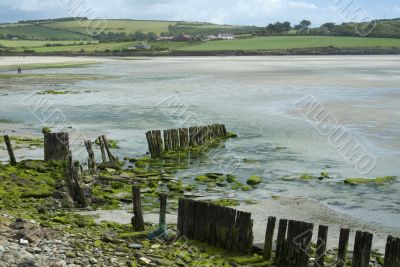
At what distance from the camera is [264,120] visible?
3838 centimetres

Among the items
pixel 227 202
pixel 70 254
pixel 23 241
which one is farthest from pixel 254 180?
pixel 23 241

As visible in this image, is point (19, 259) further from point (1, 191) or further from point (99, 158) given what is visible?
point (99, 158)

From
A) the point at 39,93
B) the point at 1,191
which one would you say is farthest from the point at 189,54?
the point at 1,191

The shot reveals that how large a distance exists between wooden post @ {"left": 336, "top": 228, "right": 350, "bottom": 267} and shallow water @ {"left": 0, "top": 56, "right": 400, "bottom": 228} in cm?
524

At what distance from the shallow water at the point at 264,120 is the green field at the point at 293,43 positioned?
97289 mm

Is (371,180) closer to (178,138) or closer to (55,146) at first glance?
(178,138)

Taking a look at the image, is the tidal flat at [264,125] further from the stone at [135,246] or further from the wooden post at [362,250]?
the stone at [135,246]

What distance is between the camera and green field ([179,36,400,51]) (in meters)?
167

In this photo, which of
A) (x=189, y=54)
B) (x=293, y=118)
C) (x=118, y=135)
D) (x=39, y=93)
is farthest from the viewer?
(x=189, y=54)

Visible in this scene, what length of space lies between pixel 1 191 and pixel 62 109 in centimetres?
2728

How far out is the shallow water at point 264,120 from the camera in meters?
21.4

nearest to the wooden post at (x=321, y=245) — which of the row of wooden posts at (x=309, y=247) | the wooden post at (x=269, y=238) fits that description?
the row of wooden posts at (x=309, y=247)

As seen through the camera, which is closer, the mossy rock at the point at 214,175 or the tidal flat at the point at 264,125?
the tidal flat at the point at 264,125

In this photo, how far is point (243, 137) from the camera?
1270 inches
